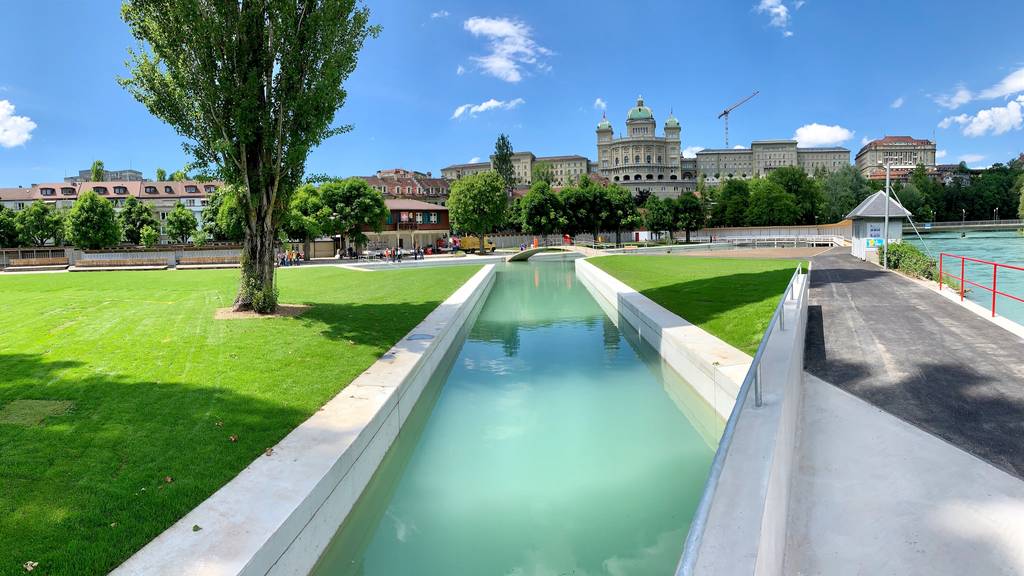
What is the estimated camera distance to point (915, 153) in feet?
610

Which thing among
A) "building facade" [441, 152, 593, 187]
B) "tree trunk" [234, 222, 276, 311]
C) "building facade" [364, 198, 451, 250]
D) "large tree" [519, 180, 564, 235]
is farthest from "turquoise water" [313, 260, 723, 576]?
"building facade" [441, 152, 593, 187]

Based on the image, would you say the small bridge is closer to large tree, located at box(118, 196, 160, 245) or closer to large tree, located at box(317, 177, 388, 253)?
large tree, located at box(317, 177, 388, 253)

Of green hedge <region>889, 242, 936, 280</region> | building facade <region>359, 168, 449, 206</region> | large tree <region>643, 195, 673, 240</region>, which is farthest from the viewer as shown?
building facade <region>359, 168, 449, 206</region>

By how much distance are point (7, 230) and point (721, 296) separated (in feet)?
259

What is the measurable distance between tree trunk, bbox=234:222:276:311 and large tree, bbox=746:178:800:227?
85.9 metres

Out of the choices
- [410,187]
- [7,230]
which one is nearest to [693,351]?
[7,230]

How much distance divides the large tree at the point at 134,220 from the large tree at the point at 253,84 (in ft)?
228

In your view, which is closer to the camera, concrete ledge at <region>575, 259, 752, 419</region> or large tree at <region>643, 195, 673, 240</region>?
concrete ledge at <region>575, 259, 752, 419</region>

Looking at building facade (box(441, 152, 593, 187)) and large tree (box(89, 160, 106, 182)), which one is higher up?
building facade (box(441, 152, 593, 187))

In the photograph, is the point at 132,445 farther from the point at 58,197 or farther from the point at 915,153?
the point at 915,153

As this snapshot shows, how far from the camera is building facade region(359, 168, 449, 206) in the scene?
386 ft

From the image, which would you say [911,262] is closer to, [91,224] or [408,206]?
[408,206]

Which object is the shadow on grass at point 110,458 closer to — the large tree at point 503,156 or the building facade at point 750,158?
the large tree at point 503,156

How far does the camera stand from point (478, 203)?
57531 mm
